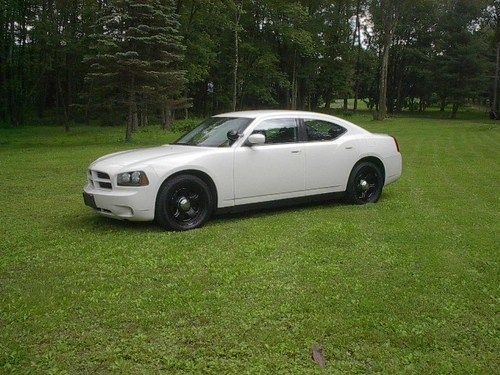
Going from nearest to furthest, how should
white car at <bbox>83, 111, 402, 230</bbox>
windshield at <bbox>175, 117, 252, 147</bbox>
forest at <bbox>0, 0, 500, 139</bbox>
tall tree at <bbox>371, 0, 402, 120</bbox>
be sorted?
white car at <bbox>83, 111, 402, 230</bbox> < windshield at <bbox>175, 117, 252, 147</bbox> < forest at <bbox>0, 0, 500, 139</bbox> < tall tree at <bbox>371, 0, 402, 120</bbox>

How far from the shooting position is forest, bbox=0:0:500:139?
18.0 metres

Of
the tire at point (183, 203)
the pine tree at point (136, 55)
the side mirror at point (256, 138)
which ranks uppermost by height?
the pine tree at point (136, 55)

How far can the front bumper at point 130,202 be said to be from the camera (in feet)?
19.4

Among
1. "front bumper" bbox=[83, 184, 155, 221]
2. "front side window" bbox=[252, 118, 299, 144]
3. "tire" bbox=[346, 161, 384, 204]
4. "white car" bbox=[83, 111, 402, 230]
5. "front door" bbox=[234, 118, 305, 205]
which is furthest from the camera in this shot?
"tire" bbox=[346, 161, 384, 204]

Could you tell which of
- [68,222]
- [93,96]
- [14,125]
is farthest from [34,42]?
[68,222]

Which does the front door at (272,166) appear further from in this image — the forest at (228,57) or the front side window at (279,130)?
the forest at (228,57)

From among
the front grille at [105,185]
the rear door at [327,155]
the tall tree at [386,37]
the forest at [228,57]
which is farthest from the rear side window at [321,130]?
the tall tree at [386,37]

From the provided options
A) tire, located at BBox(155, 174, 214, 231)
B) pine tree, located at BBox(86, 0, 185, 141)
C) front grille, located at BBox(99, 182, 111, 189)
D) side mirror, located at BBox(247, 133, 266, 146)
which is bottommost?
tire, located at BBox(155, 174, 214, 231)

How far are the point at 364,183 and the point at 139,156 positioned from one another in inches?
139

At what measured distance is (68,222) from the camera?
6652 mm

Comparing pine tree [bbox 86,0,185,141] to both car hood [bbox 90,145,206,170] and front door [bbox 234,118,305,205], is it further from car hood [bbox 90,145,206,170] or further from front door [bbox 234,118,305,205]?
front door [bbox 234,118,305,205]

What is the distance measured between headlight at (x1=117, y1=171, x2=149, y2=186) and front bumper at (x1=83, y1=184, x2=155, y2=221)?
0.06 metres

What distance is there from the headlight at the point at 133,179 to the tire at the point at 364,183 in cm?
329

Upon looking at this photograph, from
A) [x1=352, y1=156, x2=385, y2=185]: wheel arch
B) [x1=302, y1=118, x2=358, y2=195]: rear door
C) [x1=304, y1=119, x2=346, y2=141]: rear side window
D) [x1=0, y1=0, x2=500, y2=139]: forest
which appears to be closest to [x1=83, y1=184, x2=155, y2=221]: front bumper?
[x1=302, y1=118, x2=358, y2=195]: rear door
